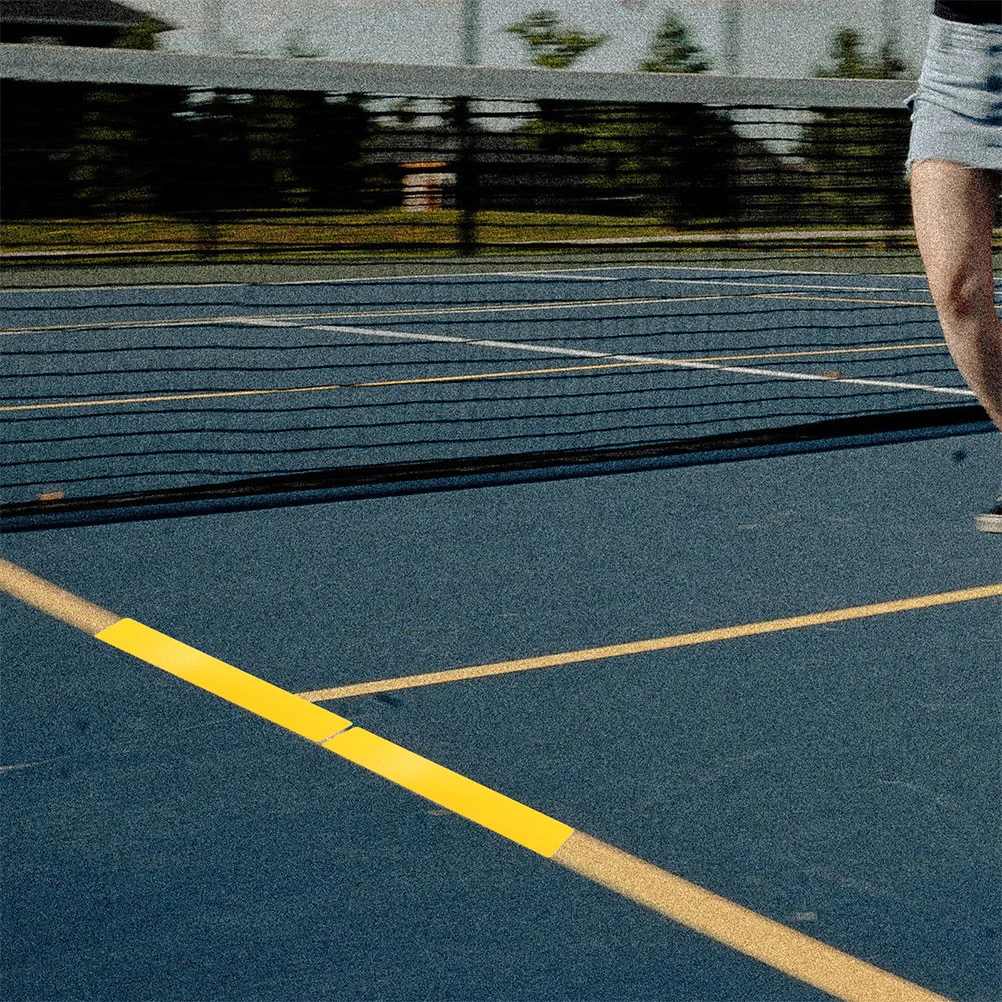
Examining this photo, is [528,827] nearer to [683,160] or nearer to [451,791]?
[451,791]

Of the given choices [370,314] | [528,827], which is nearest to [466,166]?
[370,314]

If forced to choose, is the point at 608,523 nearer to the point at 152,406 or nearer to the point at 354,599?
the point at 354,599

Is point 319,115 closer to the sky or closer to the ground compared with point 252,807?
closer to the sky

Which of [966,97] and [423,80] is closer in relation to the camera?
[966,97]

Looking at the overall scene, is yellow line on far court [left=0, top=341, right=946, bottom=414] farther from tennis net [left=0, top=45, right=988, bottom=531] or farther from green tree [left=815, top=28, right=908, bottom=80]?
green tree [left=815, top=28, right=908, bottom=80]

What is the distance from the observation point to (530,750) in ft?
9.45

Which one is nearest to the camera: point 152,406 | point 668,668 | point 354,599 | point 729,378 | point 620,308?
point 668,668

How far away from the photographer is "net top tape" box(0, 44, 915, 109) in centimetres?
462

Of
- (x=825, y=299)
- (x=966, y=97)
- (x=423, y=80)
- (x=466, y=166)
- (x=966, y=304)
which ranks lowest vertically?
(x=825, y=299)

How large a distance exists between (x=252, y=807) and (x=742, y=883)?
0.82 m

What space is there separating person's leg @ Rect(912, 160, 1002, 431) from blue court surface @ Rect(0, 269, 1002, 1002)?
58 cm

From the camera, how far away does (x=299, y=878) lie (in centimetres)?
238

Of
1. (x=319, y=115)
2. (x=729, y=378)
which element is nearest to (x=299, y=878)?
(x=729, y=378)

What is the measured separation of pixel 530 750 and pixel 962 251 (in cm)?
191
